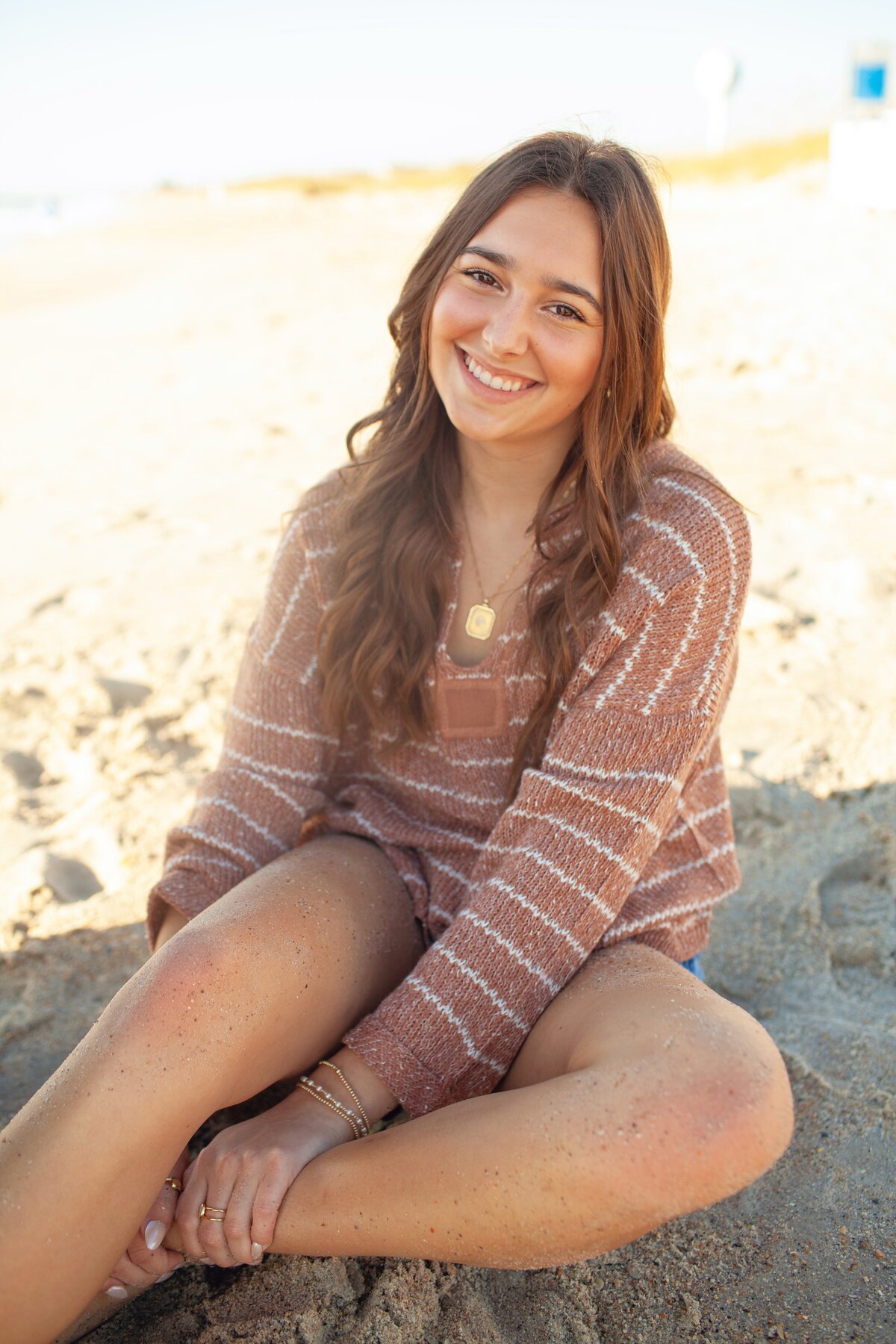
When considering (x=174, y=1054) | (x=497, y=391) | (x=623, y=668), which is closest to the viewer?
(x=174, y=1054)

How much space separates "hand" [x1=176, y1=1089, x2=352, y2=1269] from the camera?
4.77 feet

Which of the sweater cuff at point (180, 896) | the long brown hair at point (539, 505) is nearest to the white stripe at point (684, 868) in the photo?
the long brown hair at point (539, 505)

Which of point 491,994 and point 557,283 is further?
point 557,283

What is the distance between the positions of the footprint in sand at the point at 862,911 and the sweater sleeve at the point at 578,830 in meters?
0.66

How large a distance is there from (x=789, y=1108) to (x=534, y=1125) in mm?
320

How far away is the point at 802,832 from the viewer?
245 cm

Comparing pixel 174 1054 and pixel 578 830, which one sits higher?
pixel 578 830

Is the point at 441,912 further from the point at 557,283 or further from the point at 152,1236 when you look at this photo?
the point at 557,283

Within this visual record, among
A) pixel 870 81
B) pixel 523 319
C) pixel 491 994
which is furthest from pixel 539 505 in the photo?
pixel 870 81

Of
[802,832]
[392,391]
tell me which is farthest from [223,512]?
[802,832]

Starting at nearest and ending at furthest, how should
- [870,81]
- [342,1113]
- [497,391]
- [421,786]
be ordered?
[342,1113] → [497,391] → [421,786] → [870,81]

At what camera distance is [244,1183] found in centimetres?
147

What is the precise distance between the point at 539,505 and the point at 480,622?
240mm

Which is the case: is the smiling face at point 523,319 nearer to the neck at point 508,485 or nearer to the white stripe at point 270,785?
the neck at point 508,485
